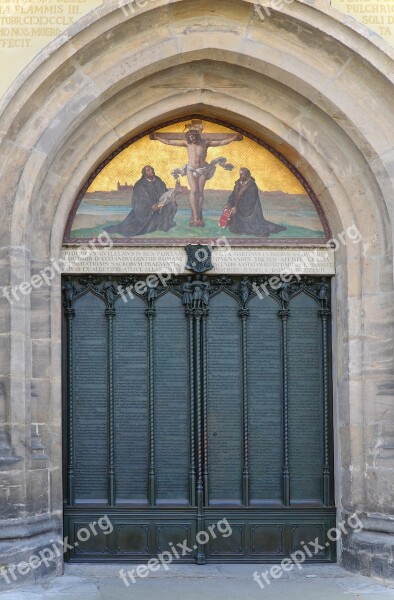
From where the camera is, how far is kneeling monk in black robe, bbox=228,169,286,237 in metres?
10.9

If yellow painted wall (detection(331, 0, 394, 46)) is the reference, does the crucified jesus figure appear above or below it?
below

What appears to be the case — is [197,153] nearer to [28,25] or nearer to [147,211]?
[147,211]

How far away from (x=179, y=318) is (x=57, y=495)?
2.12m

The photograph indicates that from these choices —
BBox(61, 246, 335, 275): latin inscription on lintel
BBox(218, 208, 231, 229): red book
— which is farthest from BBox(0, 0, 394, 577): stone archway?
BBox(218, 208, 231, 229): red book

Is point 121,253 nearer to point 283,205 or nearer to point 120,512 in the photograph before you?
point 283,205

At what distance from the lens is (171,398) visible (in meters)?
10.8

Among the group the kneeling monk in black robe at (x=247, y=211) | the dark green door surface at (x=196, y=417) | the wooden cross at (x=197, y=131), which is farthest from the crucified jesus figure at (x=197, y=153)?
the dark green door surface at (x=196, y=417)

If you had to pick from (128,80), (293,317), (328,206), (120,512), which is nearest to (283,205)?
(328,206)

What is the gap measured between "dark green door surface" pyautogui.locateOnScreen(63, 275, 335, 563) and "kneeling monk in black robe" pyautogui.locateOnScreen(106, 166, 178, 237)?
517 millimetres

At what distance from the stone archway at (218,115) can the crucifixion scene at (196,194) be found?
0.22m

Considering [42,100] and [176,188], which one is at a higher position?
[42,100]

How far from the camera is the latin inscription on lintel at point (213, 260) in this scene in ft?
35.2

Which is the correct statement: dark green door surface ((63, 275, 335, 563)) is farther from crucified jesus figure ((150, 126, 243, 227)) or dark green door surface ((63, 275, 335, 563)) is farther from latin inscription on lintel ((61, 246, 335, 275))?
crucified jesus figure ((150, 126, 243, 227))

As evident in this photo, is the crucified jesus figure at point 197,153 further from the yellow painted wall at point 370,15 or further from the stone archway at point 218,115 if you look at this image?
the yellow painted wall at point 370,15
